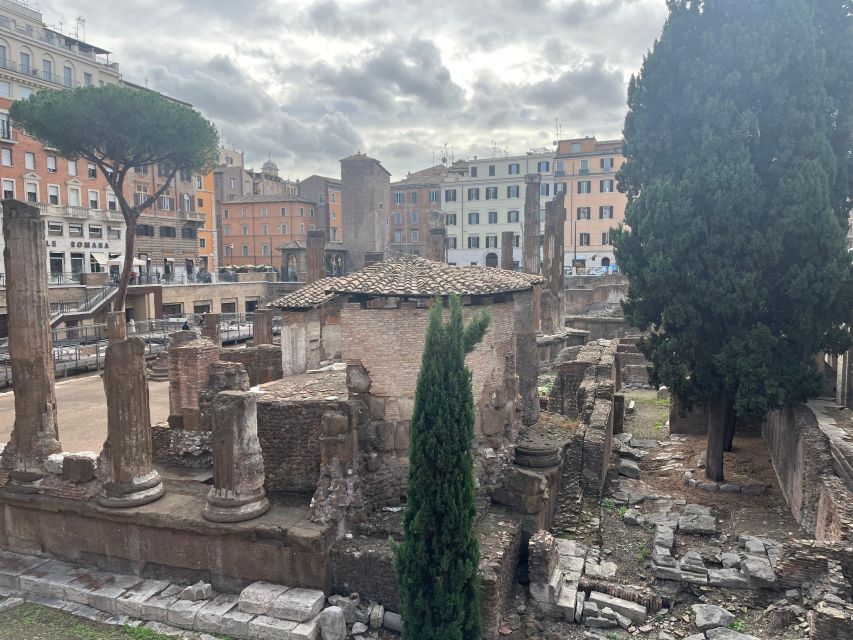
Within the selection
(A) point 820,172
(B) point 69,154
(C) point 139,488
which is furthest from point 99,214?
(A) point 820,172

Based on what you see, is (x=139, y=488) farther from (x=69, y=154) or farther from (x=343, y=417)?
(x=69, y=154)

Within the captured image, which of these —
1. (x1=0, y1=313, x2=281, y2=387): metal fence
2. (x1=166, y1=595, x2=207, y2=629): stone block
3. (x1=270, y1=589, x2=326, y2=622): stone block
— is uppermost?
(x1=0, y1=313, x2=281, y2=387): metal fence

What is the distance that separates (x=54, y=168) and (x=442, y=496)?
3694 centimetres

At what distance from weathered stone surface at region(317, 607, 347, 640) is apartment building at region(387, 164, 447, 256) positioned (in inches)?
2006

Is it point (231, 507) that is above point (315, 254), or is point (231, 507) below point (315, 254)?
below

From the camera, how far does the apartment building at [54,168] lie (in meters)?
33.4

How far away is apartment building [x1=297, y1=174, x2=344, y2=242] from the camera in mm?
64188

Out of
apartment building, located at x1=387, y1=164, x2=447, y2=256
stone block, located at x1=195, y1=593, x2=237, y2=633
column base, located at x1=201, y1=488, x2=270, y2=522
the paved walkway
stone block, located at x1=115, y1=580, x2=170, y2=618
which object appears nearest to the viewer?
stone block, located at x1=195, y1=593, x2=237, y2=633

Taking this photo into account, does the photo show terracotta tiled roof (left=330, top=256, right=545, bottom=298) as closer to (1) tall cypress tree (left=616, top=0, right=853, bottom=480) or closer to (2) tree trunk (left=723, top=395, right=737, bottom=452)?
(1) tall cypress tree (left=616, top=0, right=853, bottom=480)

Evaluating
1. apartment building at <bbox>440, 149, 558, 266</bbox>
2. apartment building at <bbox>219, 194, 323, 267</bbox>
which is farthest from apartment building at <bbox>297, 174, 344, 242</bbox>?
apartment building at <bbox>440, 149, 558, 266</bbox>

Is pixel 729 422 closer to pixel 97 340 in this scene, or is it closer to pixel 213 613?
pixel 213 613

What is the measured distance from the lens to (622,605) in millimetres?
7969

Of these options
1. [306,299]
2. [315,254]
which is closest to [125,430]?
[306,299]

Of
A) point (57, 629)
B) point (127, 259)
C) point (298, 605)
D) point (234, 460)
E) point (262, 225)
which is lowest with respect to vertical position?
point (57, 629)
